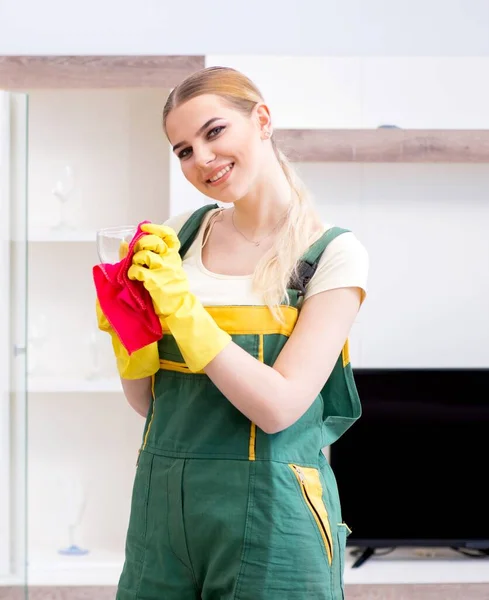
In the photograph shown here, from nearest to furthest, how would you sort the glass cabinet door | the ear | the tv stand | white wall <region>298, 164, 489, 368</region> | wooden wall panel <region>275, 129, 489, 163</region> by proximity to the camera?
1. the ear
2. the glass cabinet door
3. wooden wall panel <region>275, 129, 489, 163</region>
4. the tv stand
5. white wall <region>298, 164, 489, 368</region>

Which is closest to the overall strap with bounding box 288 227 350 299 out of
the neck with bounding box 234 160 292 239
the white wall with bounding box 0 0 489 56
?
the neck with bounding box 234 160 292 239

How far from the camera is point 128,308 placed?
4.46 ft

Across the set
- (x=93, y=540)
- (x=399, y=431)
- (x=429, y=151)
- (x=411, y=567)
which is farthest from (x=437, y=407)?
(x=93, y=540)

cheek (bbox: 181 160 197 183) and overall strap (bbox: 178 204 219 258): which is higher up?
cheek (bbox: 181 160 197 183)

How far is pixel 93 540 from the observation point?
358cm

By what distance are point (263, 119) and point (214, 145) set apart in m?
0.14

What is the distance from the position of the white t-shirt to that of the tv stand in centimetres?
207

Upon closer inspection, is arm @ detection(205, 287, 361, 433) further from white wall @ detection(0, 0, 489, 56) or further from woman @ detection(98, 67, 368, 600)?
white wall @ detection(0, 0, 489, 56)

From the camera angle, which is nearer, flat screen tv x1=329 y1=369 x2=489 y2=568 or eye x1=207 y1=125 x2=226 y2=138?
eye x1=207 y1=125 x2=226 y2=138

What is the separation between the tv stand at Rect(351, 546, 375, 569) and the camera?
3.27 meters

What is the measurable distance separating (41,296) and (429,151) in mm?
1556

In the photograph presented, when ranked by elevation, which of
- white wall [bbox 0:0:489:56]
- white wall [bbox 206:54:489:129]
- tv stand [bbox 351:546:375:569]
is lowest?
tv stand [bbox 351:546:375:569]

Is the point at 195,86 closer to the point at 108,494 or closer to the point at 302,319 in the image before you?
the point at 302,319

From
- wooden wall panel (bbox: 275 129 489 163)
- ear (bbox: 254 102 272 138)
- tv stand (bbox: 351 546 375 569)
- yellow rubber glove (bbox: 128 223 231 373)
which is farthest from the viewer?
tv stand (bbox: 351 546 375 569)
